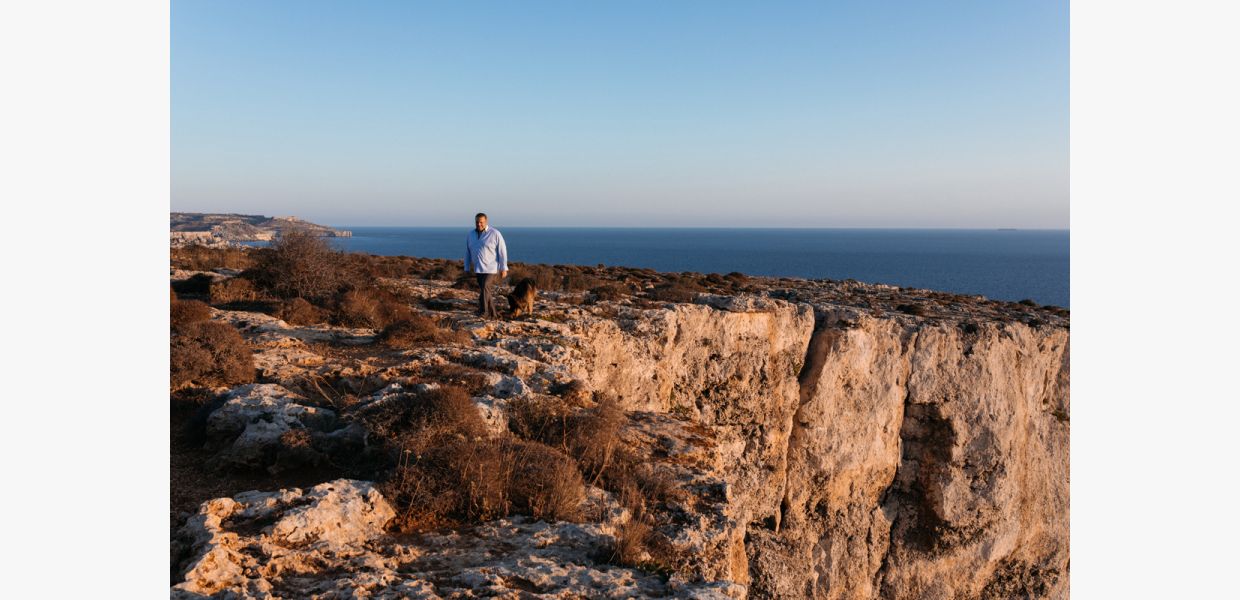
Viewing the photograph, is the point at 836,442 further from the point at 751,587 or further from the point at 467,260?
the point at 467,260

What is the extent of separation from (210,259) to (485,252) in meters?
13.0

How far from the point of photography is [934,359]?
696 inches

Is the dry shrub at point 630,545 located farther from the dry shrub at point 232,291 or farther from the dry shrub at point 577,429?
the dry shrub at point 232,291

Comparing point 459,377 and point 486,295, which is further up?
point 486,295

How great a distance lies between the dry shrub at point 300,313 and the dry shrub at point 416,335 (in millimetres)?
1888

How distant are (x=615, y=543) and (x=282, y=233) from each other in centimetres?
1148

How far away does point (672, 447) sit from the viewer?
7715mm

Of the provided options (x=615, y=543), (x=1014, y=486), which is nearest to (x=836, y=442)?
(x=1014, y=486)

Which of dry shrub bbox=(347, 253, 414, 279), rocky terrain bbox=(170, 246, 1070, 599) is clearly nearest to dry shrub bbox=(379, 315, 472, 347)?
rocky terrain bbox=(170, 246, 1070, 599)

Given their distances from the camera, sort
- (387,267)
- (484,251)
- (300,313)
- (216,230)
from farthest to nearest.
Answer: (216,230)
(387,267)
(300,313)
(484,251)

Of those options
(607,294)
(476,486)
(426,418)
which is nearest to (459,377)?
(426,418)

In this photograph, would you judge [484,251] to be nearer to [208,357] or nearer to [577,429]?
[208,357]

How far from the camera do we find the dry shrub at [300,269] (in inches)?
516

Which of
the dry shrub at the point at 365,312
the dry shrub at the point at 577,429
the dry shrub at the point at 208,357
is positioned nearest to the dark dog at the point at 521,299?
the dry shrub at the point at 365,312
